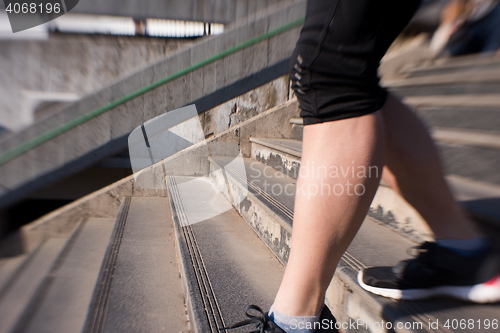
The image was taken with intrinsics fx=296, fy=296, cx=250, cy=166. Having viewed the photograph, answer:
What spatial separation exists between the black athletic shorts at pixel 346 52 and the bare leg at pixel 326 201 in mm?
36

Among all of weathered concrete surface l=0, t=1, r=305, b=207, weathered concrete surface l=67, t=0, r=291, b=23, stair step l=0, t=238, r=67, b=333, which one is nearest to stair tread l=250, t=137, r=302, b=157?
weathered concrete surface l=0, t=1, r=305, b=207

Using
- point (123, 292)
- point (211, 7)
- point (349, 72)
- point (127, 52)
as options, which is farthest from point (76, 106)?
point (211, 7)

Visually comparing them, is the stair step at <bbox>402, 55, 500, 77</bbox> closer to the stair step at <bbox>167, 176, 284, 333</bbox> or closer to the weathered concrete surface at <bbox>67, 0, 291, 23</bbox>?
the stair step at <bbox>167, 176, 284, 333</bbox>

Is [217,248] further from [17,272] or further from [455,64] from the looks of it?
[455,64]

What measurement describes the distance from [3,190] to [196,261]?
1585 millimetres

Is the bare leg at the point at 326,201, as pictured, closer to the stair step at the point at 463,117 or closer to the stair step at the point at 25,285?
the stair step at the point at 463,117

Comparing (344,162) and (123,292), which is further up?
(344,162)

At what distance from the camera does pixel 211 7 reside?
3.98m

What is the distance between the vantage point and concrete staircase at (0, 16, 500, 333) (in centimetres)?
89

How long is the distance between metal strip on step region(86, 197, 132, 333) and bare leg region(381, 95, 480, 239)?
1038mm

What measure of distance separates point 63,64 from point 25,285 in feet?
10.6

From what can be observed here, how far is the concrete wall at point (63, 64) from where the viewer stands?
392cm

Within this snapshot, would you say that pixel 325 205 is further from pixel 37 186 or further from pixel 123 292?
pixel 37 186

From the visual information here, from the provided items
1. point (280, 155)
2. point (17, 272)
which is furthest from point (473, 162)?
point (17, 272)
